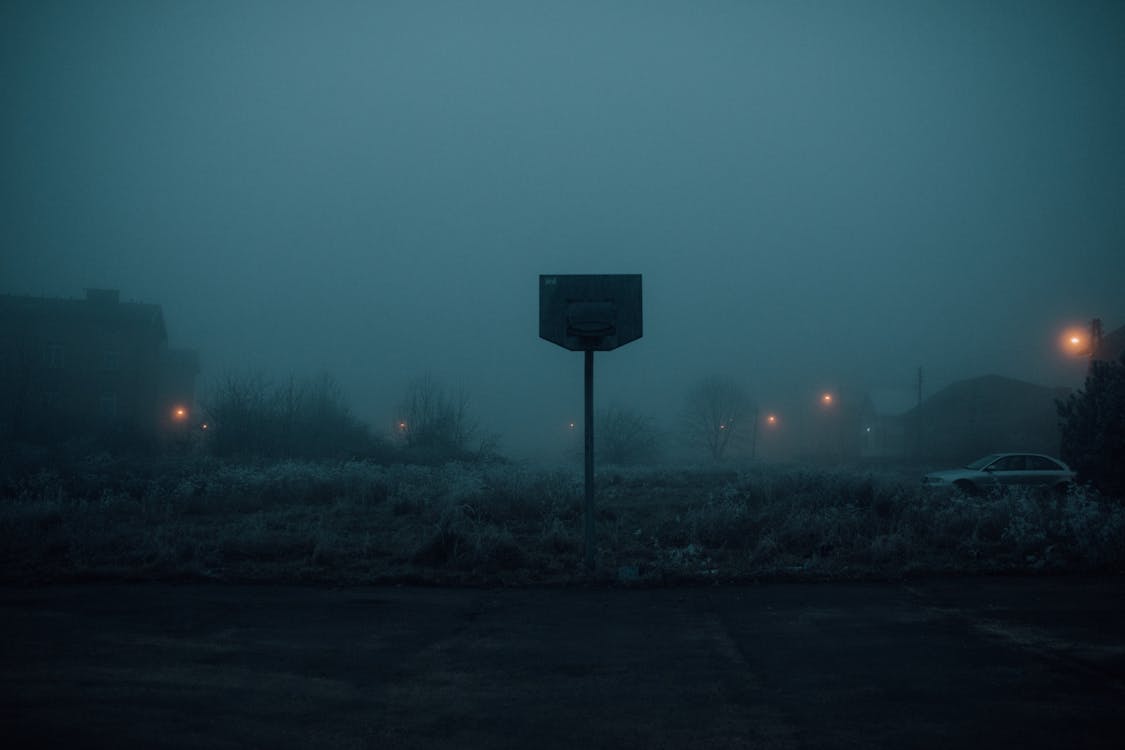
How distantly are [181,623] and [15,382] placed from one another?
126 ft

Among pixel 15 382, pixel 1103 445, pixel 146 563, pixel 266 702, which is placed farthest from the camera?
pixel 15 382

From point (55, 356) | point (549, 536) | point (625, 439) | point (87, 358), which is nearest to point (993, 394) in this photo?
point (625, 439)

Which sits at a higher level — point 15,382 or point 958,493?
point 15,382

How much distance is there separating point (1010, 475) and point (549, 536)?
1522cm

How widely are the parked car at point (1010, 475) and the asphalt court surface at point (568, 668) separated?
12.0 metres

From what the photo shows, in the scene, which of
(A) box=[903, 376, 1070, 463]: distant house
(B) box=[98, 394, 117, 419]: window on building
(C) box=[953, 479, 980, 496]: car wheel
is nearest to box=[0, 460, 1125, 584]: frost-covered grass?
(C) box=[953, 479, 980, 496]: car wheel

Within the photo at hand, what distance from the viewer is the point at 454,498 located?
Result: 1298 centimetres

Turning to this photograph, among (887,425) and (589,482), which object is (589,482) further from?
(887,425)

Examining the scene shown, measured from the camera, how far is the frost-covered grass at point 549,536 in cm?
863

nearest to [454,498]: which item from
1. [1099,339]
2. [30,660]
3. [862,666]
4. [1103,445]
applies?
[30,660]

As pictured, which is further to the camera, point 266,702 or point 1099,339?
point 1099,339

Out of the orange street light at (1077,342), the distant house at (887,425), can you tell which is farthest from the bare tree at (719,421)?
the orange street light at (1077,342)

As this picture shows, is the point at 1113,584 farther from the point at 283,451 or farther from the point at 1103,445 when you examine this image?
the point at 283,451

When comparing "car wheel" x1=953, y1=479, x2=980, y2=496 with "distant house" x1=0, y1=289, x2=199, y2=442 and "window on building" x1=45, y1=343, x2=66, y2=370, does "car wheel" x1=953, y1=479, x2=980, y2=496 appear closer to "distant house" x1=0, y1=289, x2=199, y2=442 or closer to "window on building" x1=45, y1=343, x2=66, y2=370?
"distant house" x1=0, y1=289, x2=199, y2=442
